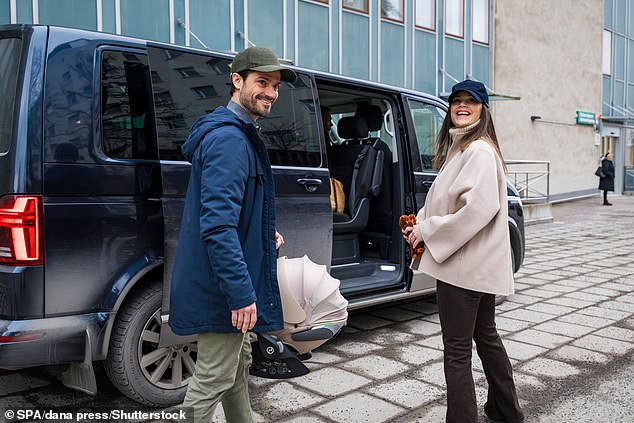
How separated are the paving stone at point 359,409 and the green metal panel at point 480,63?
17.1 m

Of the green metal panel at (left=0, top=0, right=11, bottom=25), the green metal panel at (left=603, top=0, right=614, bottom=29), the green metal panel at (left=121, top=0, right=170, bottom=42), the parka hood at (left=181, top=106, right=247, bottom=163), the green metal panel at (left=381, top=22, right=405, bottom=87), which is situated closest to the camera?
the parka hood at (left=181, top=106, right=247, bottom=163)

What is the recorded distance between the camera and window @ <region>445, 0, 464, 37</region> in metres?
18.4

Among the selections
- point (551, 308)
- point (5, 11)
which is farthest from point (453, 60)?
point (551, 308)

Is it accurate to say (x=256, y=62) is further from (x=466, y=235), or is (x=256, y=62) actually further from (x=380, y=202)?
(x=380, y=202)

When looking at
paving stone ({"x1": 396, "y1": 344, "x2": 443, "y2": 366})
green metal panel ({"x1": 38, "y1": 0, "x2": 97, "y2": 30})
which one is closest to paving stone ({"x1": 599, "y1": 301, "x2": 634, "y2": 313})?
paving stone ({"x1": 396, "y1": 344, "x2": 443, "y2": 366})

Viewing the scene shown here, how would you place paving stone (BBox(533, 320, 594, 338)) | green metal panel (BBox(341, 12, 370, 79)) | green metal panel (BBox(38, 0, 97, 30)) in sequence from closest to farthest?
paving stone (BBox(533, 320, 594, 338)) < green metal panel (BBox(38, 0, 97, 30)) < green metal panel (BBox(341, 12, 370, 79))

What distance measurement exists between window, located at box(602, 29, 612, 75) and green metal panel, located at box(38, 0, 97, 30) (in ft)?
75.1

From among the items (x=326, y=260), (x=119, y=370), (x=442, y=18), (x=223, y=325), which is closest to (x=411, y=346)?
(x=326, y=260)

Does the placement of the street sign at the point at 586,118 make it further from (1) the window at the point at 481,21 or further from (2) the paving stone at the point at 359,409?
(2) the paving stone at the point at 359,409

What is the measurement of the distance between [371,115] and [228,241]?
12.4 feet

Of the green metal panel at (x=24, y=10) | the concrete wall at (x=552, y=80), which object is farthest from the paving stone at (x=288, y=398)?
the concrete wall at (x=552, y=80)

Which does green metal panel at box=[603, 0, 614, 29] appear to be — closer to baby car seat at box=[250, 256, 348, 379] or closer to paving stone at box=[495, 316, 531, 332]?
paving stone at box=[495, 316, 531, 332]

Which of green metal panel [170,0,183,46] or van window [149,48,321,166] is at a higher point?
green metal panel [170,0,183,46]

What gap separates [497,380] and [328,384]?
3.71 feet
